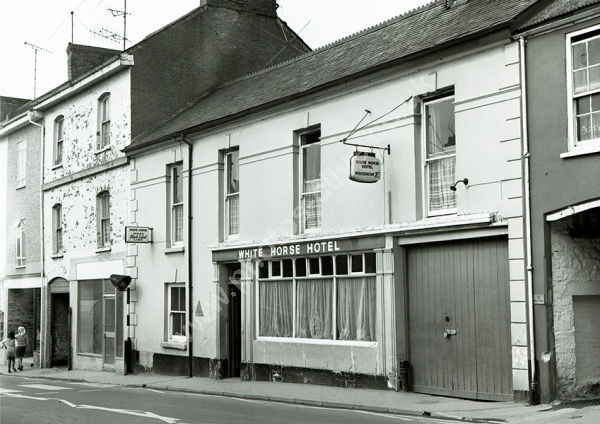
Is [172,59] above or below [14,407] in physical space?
above

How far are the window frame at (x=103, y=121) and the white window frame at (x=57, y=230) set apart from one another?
3915 mm

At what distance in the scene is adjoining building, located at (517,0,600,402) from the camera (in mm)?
12594

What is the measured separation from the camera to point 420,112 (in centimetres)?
1563

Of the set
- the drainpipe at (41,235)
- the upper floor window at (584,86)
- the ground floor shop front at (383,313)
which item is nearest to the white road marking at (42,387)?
the ground floor shop front at (383,313)

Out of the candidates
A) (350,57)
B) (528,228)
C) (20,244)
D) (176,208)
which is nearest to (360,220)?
(350,57)

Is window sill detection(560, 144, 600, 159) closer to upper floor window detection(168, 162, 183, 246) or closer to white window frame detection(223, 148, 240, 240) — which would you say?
white window frame detection(223, 148, 240, 240)

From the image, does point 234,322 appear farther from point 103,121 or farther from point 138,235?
point 103,121

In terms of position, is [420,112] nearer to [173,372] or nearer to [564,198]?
[564,198]

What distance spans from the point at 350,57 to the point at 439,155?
175 inches

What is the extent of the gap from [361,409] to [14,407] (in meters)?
6.46

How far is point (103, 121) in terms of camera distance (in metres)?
26.7

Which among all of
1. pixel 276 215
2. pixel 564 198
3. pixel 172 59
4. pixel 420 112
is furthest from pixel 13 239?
pixel 564 198

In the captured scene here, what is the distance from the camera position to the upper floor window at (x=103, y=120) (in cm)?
2650

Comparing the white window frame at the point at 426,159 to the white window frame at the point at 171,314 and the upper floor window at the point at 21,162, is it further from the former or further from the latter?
the upper floor window at the point at 21,162
